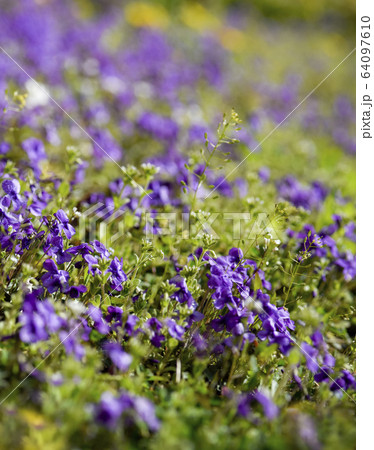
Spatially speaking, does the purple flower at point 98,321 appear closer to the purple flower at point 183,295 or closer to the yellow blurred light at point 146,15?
the purple flower at point 183,295

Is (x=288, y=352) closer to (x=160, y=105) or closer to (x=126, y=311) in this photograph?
(x=126, y=311)

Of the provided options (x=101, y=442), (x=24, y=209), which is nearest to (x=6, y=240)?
(x=24, y=209)

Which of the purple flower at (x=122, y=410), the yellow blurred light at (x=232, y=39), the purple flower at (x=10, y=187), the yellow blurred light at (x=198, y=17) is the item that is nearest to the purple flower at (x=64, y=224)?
the purple flower at (x=10, y=187)

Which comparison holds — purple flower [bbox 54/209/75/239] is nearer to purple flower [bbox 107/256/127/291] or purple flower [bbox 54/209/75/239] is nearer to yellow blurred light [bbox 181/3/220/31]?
purple flower [bbox 107/256/127/291]

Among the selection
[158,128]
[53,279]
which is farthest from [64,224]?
[158,128]

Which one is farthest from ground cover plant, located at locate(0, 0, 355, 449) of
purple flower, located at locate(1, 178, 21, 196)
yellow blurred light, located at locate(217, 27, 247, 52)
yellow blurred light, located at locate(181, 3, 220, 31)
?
yellow blurred light, located at locate(181, 3, 220, 31)

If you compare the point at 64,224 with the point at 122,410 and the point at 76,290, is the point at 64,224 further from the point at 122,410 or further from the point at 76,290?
the point at 122,410
